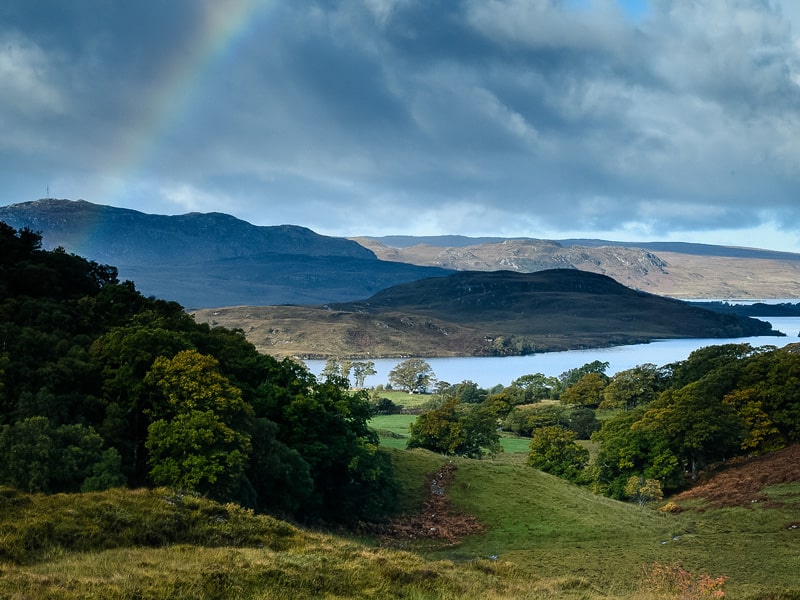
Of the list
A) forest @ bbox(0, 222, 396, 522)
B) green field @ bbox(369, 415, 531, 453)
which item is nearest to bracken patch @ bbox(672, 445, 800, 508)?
forest @ bbox(0, 222, 396, 522)

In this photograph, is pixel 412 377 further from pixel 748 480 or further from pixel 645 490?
pixel 748 480

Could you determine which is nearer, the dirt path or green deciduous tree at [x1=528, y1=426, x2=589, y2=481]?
the dirt path

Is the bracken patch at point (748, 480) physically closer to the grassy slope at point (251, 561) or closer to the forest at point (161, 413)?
the grassy slope at point (251, 561)

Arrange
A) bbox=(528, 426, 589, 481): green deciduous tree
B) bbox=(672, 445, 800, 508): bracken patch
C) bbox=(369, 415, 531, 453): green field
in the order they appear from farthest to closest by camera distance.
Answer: bbox=(369, 415, 531, 453): green field → bbox=(528, 426, 589, 481): green deciduous tree → bbox=(672, 445, 800, 508): bracken patch

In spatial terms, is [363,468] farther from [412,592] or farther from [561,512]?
[412,592]

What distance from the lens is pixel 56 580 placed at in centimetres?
1470

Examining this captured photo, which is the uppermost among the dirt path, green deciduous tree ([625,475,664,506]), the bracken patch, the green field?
the bracken patch

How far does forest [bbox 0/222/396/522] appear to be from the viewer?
32.7m

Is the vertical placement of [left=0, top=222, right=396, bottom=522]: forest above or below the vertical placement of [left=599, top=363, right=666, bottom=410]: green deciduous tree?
above

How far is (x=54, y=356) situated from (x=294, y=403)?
15.9 meters

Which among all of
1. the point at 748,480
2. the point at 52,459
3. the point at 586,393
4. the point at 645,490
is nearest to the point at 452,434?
the point at 645,490

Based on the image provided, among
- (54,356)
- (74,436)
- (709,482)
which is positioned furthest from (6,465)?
(709,482)

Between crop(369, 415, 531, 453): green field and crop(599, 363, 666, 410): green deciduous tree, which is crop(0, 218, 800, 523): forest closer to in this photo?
crop(369, 415, 531, 453): green field

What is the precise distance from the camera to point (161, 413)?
126 feet
